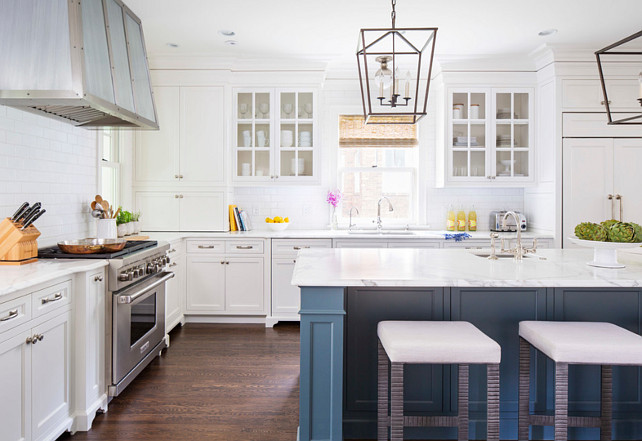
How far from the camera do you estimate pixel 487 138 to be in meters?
5.07

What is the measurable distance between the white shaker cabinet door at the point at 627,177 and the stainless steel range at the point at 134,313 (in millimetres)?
4462

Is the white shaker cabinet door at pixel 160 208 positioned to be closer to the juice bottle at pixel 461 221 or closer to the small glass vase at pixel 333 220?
the small glass vase at pixel 333 220

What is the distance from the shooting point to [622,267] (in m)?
2.52

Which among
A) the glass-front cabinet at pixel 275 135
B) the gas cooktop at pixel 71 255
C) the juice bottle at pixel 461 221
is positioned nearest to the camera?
the gas cooktop at pixel 71 255

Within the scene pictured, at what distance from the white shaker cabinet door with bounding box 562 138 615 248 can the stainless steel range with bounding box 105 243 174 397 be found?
3963mm

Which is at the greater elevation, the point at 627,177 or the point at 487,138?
the point at 487,138

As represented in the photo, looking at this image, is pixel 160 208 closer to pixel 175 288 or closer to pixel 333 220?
pixel 175 288

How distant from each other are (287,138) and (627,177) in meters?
3.58

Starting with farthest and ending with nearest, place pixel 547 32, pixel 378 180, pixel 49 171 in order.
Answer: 1. pixel 378 180
2. pixel 547 32
3. pixel 49 171

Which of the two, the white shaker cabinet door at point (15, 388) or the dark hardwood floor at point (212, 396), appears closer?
the white shaker cabinet door at point (15, 388)

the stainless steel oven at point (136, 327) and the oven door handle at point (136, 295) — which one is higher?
the oven door handle at point (136, 295)

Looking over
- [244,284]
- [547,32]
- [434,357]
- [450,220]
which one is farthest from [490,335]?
[547,32]

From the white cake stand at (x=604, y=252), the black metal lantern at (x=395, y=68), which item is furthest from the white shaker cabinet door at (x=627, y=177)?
the white cake stand at (x=604, y=252)

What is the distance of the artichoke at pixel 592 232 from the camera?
248cm
